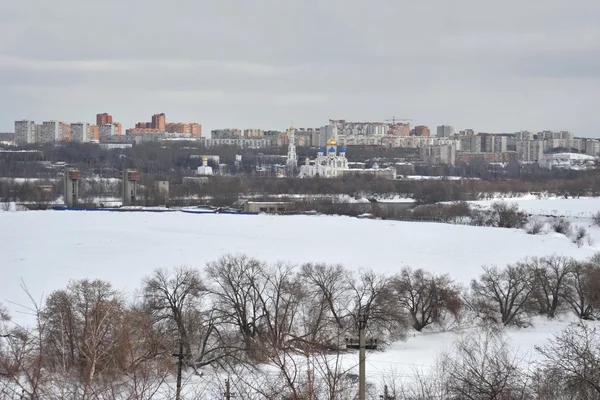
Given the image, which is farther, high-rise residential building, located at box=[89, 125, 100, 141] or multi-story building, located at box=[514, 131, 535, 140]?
multi-story building, located at box=[514, 131, 535, 140]

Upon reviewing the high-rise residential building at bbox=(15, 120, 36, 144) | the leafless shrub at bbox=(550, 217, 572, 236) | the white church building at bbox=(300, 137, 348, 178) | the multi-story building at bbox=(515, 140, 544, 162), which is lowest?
the leafless shrub at bbox=(550, 217, 572, 236)

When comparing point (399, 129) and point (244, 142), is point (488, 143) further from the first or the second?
point (244, 142)

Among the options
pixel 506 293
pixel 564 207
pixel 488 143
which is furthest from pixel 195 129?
pixel 506 293

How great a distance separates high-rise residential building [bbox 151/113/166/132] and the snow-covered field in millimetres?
105668

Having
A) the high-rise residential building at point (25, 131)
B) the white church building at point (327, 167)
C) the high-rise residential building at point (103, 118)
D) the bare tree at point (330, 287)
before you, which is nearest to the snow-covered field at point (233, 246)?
the bare tree at point (330, 287)

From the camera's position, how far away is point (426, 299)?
15.1m

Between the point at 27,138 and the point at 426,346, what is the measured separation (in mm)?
107807

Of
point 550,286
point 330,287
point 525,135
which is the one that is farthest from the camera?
point 525,135

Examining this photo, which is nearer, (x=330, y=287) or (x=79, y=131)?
(x=330, y=287)

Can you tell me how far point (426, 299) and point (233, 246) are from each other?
33.1 ft

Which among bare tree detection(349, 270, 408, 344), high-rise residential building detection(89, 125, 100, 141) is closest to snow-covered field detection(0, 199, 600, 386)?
bare tree detection(349, 270, 408, 344)

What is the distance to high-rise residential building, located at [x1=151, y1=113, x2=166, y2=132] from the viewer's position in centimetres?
13620

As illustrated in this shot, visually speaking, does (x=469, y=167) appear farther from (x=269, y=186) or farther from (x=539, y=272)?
(x=539, y=272)

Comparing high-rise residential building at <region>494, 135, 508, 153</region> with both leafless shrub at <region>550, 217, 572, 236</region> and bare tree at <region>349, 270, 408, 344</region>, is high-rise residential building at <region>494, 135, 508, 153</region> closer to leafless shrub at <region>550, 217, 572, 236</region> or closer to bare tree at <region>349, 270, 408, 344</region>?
leafless shrub at <region>550, 217, 572, 236</region>
